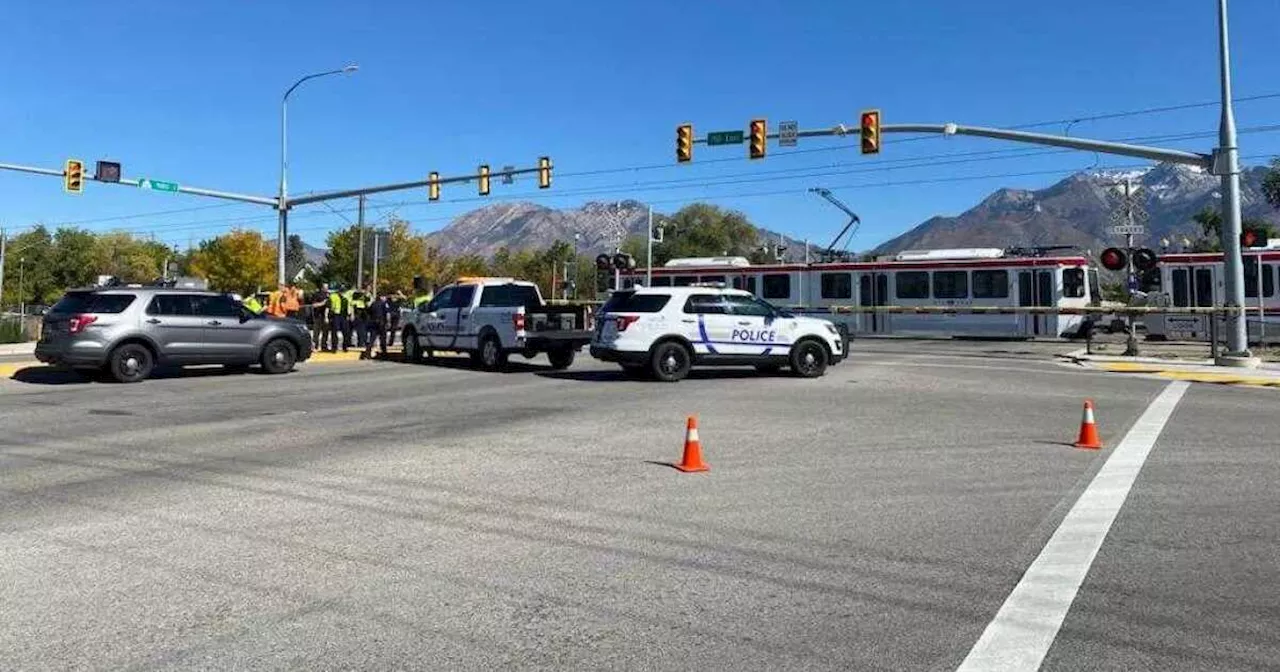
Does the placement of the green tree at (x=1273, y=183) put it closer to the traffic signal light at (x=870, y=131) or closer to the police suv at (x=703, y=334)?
the traffic signal light at (x=870, y=131)

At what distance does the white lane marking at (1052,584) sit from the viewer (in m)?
4.11

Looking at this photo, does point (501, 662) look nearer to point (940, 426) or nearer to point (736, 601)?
point (736, 601)

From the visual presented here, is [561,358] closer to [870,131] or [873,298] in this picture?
[870,131]

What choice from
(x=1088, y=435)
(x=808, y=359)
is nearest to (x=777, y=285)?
(x=808, y=359)

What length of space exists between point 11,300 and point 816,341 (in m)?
96.8

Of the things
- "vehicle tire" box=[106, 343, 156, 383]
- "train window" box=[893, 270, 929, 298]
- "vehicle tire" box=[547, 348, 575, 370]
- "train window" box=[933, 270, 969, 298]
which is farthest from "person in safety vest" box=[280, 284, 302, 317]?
"train window" box=[933, 270, 969, 298]

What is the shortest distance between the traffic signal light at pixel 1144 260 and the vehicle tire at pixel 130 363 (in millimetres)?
21679

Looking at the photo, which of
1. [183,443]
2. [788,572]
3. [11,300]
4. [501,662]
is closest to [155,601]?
[501,662]

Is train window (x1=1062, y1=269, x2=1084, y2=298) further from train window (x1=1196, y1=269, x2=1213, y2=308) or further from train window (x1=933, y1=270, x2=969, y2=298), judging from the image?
train window (x1=1196, y1=269, x2=1213, y2=308)

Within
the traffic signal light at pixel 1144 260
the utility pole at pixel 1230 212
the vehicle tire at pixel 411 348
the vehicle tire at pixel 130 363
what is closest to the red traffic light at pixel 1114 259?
the traffic signal light at pixel 1144 260

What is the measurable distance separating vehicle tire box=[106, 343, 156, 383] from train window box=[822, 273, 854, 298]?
77.4ft

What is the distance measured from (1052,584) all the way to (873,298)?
2980 cm

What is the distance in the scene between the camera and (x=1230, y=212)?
21.5 m

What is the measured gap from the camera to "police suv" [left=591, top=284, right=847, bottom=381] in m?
17.2
